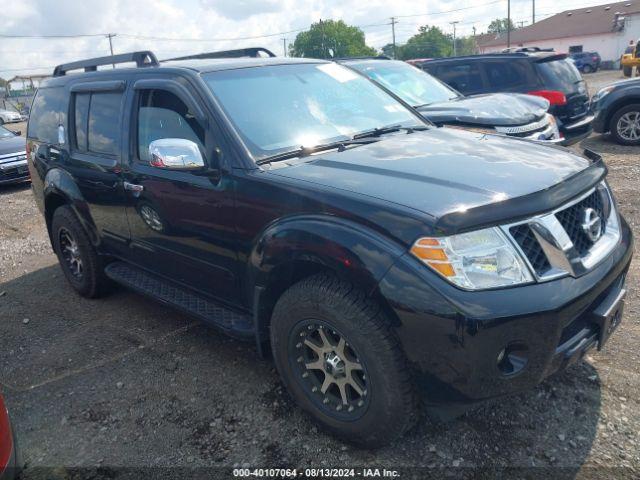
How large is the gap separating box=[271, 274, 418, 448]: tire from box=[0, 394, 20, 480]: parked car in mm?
1247

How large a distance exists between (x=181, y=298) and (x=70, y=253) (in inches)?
76.4

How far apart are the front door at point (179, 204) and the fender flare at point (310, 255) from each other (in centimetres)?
31

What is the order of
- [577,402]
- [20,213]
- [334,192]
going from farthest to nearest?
[20,213]
[577,402]
[334,192]

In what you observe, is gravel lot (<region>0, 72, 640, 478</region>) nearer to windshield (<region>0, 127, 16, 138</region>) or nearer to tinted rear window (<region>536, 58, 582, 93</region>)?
tinted rear window (<region>536, 58, 582, 93</region>)

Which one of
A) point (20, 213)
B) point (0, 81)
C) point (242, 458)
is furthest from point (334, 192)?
point (0, 81)

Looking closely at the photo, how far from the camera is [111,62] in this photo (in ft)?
14.4

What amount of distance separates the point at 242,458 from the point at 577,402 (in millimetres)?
1781

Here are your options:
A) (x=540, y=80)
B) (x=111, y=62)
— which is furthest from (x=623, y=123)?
(x=111, y=62)

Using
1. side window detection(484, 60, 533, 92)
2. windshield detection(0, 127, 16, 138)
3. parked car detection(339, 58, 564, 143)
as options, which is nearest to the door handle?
parked car detection(339, 58, 564, 143)

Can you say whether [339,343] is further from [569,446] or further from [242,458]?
[569,446]

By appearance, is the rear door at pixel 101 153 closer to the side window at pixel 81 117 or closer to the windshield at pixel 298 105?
the side window at pixel 81 117

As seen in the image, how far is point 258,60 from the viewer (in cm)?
382

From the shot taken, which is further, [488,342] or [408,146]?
→ [408,146]

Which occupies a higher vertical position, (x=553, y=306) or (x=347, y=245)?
(x=347, y=245)
